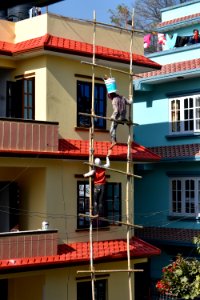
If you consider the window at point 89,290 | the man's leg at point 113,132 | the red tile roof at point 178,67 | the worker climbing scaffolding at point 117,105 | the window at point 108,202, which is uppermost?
the red tile roof at point 178,67

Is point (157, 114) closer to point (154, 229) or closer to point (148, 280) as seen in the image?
point (154, 229)

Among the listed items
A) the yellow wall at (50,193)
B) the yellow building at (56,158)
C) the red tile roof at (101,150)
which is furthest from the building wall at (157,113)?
the yellow wall at (50,193)

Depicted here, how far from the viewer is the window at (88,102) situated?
77.5 ft

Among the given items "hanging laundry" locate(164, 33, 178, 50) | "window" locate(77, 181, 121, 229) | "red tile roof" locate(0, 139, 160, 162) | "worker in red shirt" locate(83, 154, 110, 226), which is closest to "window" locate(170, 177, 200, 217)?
"red tile roof" locate(0, 139, 160, 162)

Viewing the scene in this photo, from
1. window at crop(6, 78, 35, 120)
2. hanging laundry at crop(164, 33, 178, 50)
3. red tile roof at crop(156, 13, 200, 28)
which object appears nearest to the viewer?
window at crop(6, 78, 35, 120)

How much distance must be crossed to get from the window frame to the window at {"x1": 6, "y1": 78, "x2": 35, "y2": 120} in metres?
1.56

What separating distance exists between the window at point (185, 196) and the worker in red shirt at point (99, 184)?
5398 mm

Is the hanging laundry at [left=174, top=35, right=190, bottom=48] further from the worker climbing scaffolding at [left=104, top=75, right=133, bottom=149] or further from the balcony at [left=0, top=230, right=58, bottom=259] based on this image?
the balcony at [left=0, top=230, right=58, bottom=259]

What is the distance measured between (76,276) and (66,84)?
20.4 feet

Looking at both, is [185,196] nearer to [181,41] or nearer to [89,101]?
[89,101]

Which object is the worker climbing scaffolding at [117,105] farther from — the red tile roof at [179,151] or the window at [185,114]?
the window at [185,114]

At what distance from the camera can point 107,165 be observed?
21.8m

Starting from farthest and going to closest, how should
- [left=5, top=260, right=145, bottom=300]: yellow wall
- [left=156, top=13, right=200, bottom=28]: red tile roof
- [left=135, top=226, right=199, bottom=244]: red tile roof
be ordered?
1. [left=156, top=13, right=200, bottom=28]: red tile roof
2. [left=135, top=226, right=199, bottom=244]: red tile roof
3. [left=5, top=260, right=145, bottom=300]: yellow wall

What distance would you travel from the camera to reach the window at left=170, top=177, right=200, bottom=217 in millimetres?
27688
